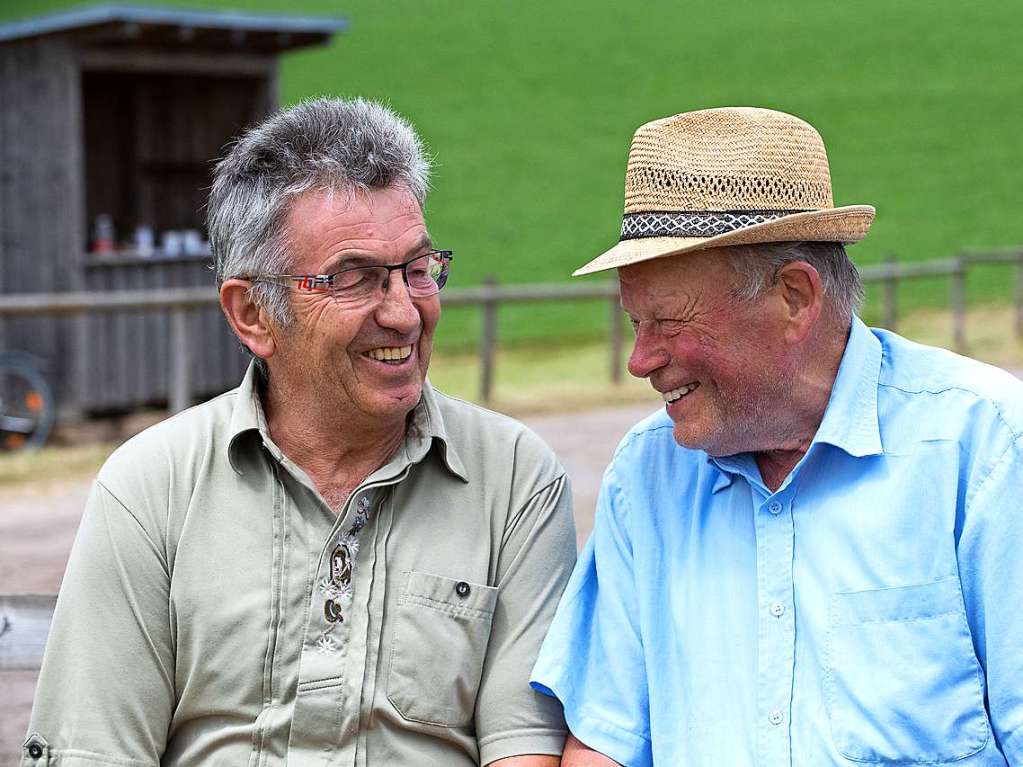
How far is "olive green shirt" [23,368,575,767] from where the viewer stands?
2.57 metres

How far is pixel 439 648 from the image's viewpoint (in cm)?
264

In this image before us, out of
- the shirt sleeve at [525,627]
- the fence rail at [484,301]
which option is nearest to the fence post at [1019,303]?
the fence rail at [484,301]

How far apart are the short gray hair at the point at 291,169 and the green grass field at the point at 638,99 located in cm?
1415

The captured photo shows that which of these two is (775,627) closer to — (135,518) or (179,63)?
(135,518)

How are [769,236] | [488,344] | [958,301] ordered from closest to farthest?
1. [769,236]
2. [488,344]
3. [958,301]

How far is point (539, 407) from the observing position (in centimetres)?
1128

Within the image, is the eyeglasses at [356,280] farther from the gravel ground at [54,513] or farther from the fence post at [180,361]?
the fence post at [180,361]

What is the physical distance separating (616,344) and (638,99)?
13.5 meters

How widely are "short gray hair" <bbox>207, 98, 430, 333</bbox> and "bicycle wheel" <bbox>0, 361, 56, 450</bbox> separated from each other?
25.2ft

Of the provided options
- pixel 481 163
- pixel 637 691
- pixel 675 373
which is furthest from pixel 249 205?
pixel 481 163

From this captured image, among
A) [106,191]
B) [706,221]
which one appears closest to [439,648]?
[706,221]

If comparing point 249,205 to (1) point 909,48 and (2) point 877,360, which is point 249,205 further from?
(1) point 909,48

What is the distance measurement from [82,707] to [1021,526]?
1.59 m

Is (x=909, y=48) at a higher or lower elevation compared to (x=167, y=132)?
higher
